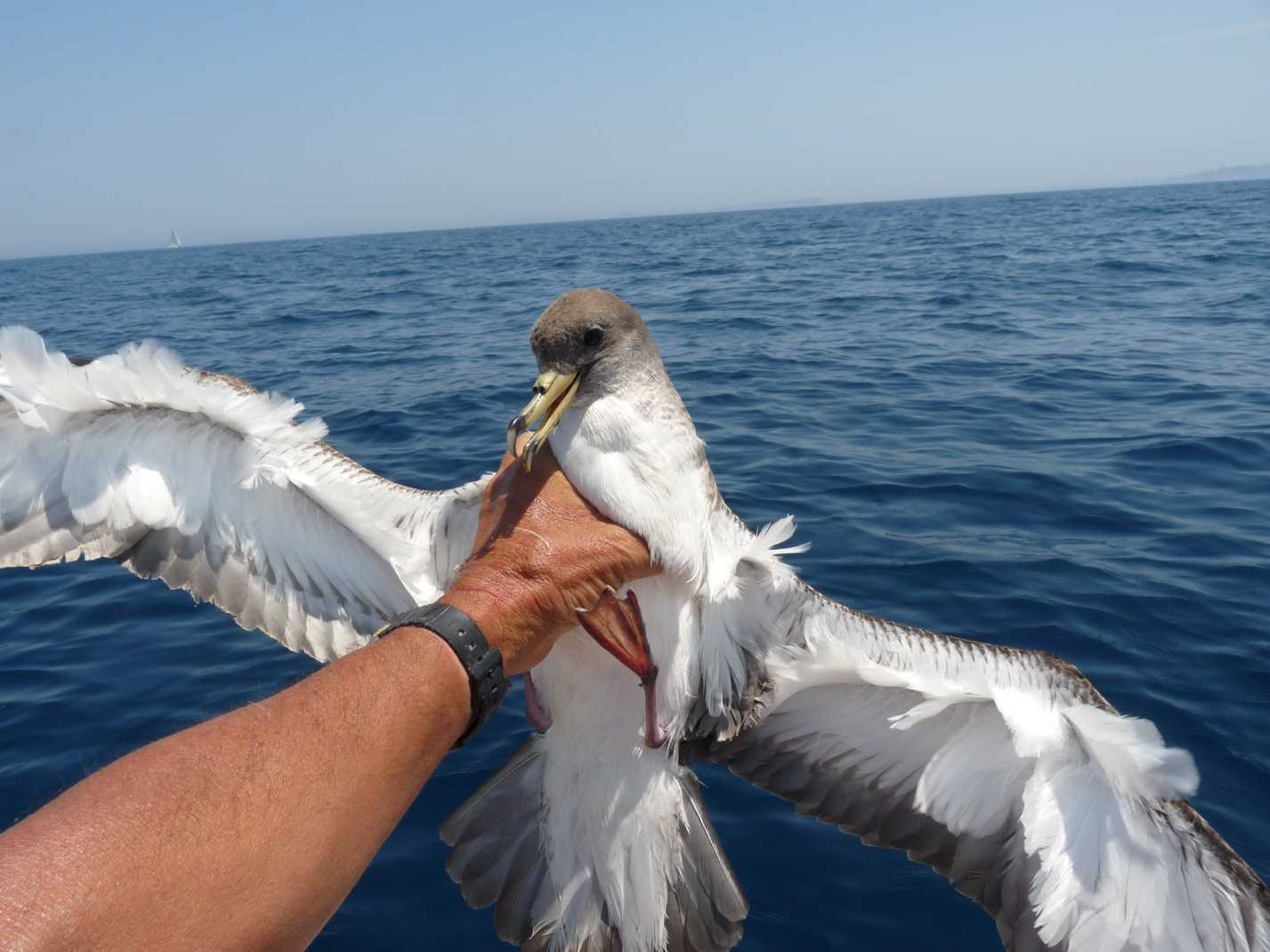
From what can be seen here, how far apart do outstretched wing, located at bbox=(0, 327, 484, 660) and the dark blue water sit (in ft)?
5.25

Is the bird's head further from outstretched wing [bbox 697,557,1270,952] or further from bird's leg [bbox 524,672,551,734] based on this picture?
bird's leg [bbox 524,672,551,734]

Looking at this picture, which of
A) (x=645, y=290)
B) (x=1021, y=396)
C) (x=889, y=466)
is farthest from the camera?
(x=645, y=290)

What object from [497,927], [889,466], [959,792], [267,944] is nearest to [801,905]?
[959,792]

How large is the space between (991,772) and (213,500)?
11.8 feet

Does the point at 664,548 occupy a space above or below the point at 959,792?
above

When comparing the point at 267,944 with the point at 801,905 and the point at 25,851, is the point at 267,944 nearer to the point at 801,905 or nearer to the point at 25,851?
the point at 25,851

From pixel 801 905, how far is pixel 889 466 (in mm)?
6104

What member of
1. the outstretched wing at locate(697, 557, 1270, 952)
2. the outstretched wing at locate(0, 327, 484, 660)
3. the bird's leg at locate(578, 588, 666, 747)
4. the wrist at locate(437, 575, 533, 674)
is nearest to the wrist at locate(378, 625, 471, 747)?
the wrist at locate(437, 575, 533, 674)

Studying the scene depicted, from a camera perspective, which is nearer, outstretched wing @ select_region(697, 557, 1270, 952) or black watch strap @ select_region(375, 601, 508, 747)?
black watch strap @ select_region(375, 601, 508, 747)

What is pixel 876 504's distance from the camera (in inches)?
333

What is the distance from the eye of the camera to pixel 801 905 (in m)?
4.14

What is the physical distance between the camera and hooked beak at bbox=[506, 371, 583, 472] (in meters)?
3.04

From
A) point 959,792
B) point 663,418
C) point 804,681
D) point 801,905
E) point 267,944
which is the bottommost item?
point 801,905

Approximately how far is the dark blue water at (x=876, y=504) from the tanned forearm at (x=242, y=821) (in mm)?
2447
